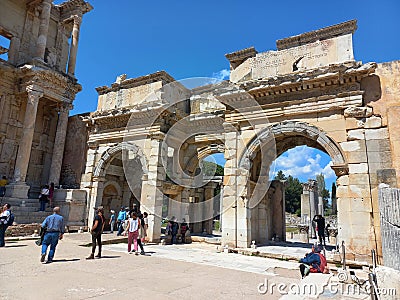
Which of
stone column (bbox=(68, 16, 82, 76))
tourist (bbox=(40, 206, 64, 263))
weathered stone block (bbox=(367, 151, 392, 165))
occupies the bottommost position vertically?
tourist (bbox=(40, 206, 64, 263))

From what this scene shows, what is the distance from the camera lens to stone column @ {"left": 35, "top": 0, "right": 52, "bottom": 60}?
16.8 metres

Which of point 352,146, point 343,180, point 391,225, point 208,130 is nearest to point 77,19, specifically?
point 208,130

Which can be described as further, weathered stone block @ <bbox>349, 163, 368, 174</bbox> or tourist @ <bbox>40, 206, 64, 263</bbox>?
weathered stone block @ <bbox>349, 163, 368, 174</bbox>

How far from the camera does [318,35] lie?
35.7 feet

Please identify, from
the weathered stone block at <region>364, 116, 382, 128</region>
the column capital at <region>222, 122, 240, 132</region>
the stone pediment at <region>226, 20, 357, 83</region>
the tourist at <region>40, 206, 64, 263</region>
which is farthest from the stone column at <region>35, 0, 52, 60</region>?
the weathered stone block at <region>364, 116, 382, 128</region>

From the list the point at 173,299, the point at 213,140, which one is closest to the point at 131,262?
the point at 173,299

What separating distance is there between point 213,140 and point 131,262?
29.9 ft

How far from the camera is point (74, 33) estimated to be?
19.6m

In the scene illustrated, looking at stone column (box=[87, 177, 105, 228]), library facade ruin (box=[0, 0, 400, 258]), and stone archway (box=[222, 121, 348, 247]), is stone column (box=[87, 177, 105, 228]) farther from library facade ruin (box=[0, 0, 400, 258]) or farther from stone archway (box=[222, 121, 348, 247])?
stone archway (box=[222, 121, 348, 247])

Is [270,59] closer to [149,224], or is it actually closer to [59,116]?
[149,224]

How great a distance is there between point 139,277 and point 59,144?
13826mm

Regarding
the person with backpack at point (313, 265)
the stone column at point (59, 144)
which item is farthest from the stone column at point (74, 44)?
the person with backpack at point (313, 265)

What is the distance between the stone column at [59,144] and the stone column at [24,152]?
5.02ft

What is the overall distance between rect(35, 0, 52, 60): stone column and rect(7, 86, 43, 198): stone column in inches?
98.9
